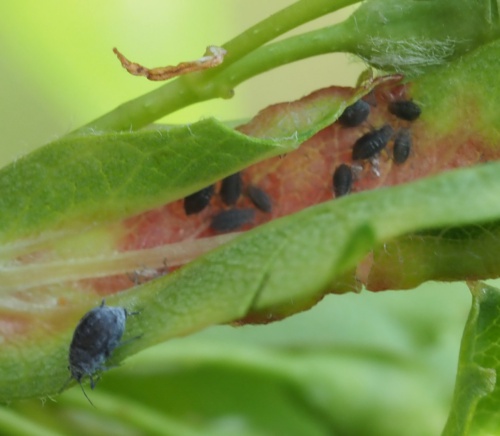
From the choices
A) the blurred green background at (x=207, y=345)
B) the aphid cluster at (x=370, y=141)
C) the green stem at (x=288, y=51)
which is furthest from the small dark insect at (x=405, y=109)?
the blurred green background at (x=207, y=345)

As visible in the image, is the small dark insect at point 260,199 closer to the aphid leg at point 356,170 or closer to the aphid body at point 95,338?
the aphid leg at point 356,170

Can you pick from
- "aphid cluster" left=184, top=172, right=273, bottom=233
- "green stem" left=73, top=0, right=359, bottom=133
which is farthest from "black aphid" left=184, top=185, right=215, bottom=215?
"green stem" left=73, top=0, right=359, bottom=133

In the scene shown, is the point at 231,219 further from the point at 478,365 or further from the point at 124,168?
the point at 478,365

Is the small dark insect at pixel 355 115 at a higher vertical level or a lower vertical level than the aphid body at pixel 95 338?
higher

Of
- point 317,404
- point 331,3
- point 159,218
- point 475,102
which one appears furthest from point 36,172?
point 317,404

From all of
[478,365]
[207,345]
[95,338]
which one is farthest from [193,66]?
[207,345]

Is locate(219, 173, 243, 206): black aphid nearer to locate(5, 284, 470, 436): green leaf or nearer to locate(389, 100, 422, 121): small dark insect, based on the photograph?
locate(389, 100, 422, 121): small dark insect

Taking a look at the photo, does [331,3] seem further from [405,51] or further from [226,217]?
[226,217]
